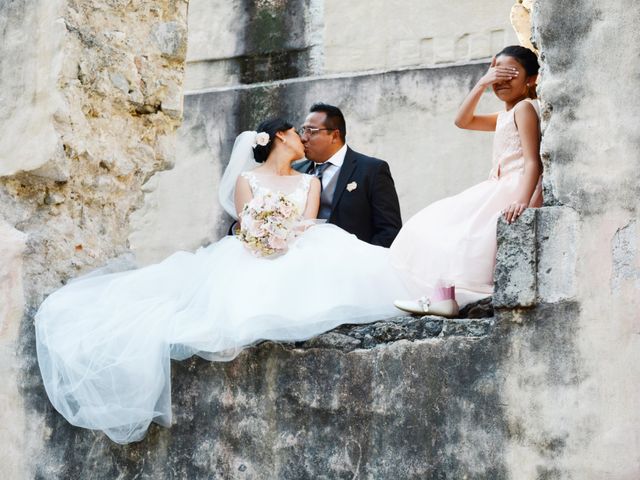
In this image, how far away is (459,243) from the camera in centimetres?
536

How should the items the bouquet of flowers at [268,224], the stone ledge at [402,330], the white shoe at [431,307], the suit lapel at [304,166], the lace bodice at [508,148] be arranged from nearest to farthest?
the stone ledge at [402,330]
the white shoe at [431,307]
the lace bodice at [508,148]
the bouquet of flowers at [268,224]
the suit lapel at [304,166]

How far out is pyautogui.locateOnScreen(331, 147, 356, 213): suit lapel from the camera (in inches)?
272

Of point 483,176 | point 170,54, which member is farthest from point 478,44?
point 170,54

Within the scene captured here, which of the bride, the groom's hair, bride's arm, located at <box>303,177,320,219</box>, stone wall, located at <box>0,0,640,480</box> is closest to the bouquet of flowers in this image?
the bride

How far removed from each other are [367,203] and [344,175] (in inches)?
8.3

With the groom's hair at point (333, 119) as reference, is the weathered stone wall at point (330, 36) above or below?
above

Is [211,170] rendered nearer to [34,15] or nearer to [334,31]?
[334,31]

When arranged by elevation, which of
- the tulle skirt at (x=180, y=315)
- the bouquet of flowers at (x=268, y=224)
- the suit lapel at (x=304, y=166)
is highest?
the suit lapel at (x=304, y=166)

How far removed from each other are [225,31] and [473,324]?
25.4ft

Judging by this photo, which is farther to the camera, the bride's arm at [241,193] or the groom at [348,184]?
the groom at [348,184]

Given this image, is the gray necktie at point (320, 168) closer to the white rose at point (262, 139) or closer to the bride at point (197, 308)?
the white rose at point (262, 139)

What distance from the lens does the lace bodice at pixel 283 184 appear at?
21.9ft

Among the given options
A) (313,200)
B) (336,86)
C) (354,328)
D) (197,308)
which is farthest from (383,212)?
(336,86)

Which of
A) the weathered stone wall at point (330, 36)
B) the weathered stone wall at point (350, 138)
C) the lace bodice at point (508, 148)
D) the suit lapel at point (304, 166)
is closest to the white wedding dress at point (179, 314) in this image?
the lace bodice at point (508, 148)
